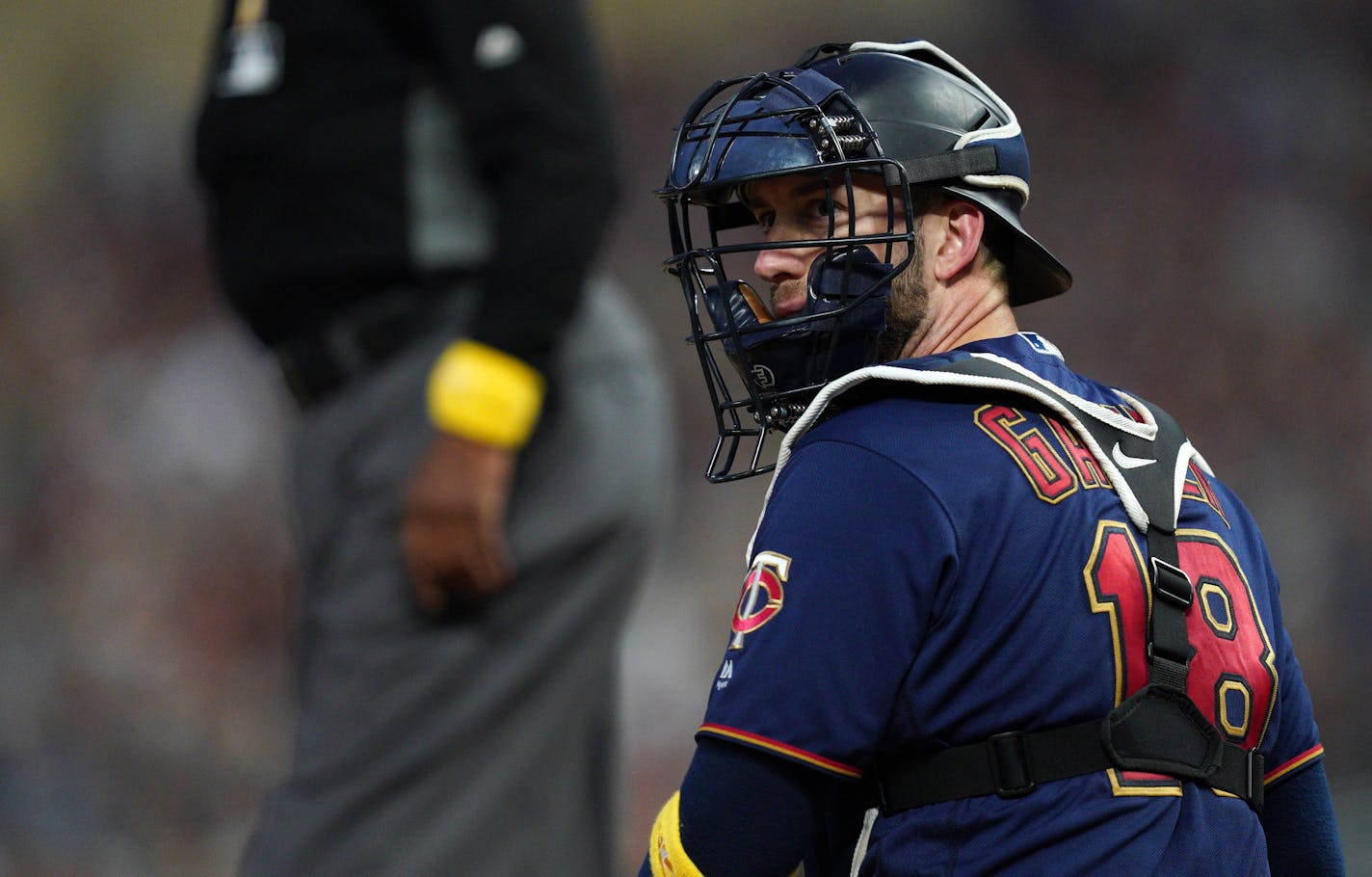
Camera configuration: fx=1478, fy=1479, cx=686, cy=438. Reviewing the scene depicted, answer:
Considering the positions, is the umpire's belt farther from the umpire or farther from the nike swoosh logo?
the nike swoosh logo

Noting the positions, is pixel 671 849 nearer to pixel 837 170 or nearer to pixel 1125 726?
pixel 1125 726

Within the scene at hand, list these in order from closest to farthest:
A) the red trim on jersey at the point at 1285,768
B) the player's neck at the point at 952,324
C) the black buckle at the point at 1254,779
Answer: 1. the black buckle at the point at 1254,779
2. the red trim on jersey at the point at 1285,768
3. the player's neck at the point at 952,324

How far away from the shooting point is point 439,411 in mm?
1211

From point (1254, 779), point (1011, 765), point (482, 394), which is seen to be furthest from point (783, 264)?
point (482, 394)

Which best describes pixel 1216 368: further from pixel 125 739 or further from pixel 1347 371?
pixel 125 739

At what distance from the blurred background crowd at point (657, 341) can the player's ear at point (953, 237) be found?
8.34 ft

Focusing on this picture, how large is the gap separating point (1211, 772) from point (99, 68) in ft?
15.8

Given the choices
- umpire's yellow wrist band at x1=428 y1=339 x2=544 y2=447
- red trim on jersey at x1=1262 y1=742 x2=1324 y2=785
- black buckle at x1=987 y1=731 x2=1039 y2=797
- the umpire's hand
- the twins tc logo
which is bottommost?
red trim on jersey at x1=1262 y1=742 x2=1324 y2=785

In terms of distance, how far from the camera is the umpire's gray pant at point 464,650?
49.1 inches

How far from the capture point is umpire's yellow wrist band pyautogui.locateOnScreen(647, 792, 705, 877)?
5.95 feet

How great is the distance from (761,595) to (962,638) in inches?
9.7

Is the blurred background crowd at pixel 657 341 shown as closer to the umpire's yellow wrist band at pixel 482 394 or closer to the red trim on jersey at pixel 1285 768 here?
the red trim on jersey at pixel 1285 768

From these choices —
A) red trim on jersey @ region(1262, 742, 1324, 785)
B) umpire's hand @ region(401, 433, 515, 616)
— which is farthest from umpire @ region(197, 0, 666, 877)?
red trim on jersey @ region(1262, 742, 1324, 785)

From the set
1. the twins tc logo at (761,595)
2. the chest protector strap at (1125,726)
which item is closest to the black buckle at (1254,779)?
the chest protector strap at (1125,726)
